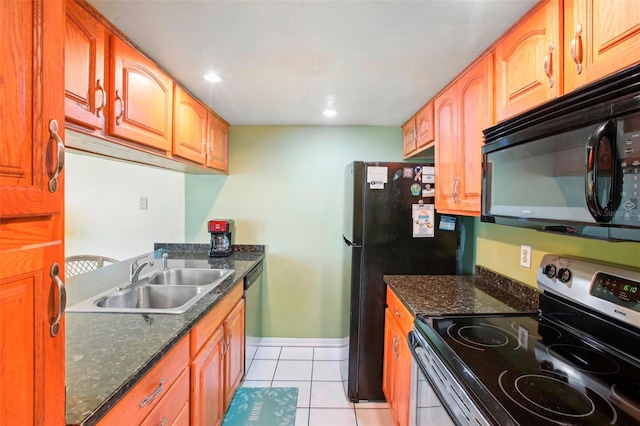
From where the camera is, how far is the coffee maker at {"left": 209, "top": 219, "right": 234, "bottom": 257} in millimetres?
2600

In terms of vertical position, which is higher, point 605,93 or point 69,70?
point 69,70

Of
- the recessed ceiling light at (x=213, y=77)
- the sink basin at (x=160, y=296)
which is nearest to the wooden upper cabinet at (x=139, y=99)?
the recessed ceiling light at (x=213, y=77)

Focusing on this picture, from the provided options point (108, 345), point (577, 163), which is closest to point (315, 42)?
point (577, 163)

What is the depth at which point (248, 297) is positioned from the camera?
2.27 m

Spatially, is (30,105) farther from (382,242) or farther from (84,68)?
(382,242)

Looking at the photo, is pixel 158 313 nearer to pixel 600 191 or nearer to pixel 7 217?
pixel 7 217

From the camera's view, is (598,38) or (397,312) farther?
(397,312)

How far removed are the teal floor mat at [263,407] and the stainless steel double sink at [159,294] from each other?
0.82 meters

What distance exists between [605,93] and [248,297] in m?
2.19

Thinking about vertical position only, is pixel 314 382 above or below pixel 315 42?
below

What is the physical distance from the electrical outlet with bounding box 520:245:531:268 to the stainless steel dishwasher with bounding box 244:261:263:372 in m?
1.75

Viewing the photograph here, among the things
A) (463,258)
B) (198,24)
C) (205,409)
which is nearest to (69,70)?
(198,24)

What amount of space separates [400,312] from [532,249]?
0.75 m

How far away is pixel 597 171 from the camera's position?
0.72 metres
